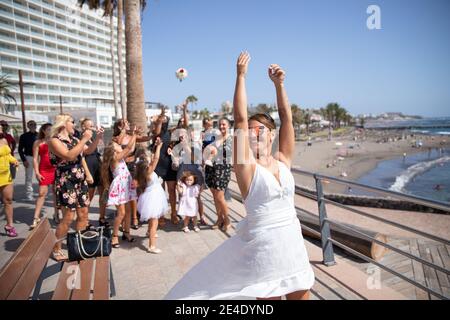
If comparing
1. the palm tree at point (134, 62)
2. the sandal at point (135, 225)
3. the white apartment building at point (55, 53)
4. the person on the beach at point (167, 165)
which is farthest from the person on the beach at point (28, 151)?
the white apartment building at point (55, 53)

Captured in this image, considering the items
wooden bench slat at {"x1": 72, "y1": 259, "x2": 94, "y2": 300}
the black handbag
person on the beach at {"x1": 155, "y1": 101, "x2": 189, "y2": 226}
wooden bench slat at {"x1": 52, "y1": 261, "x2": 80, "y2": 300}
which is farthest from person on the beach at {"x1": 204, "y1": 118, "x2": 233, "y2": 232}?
wooden bench slat at {"x1": 52, "y1": 261, "x2": 80, "y2": 300}

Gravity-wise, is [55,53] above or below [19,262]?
above

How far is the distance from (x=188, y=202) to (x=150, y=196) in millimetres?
891

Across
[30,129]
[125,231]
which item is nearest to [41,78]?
[30,129]

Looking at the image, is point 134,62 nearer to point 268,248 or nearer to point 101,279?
point 101,279

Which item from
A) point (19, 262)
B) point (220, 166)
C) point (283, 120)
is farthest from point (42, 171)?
point (283, 120)

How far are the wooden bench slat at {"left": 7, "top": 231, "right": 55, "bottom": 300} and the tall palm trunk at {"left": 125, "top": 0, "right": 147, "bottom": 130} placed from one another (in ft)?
13.0

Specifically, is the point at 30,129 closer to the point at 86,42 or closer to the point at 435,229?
the point at 435,229

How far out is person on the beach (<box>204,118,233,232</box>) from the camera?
196 inches

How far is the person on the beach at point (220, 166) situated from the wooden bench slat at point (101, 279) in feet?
7.82

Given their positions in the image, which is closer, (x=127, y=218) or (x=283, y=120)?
(x=283, y=120)

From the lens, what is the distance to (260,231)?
186 cm

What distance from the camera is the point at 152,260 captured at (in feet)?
13.2

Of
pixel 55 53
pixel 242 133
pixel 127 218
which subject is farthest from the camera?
pixel 55 53
